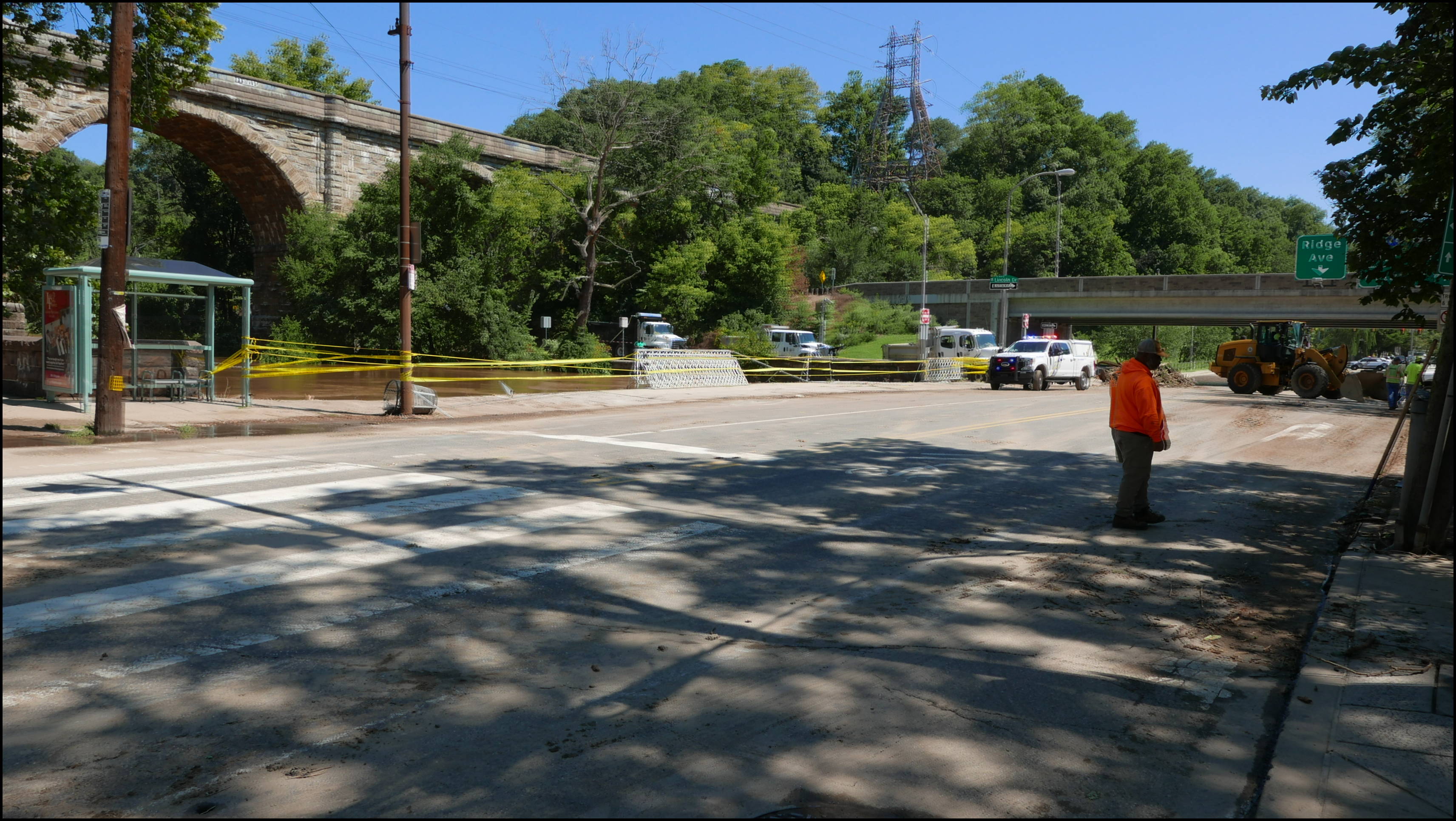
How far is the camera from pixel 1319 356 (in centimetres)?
3195

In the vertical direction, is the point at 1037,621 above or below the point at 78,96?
below

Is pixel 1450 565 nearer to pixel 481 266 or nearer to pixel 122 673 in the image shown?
pixel 122 673

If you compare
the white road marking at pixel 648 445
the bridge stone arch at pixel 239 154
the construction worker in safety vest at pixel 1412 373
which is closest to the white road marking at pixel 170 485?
the white road marking at pixel 648 445

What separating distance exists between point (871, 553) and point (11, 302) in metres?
30.6

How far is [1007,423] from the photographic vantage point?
2064 cm

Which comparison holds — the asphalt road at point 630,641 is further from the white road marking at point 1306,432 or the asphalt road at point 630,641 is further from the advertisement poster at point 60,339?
the white road marking at point 1306,432

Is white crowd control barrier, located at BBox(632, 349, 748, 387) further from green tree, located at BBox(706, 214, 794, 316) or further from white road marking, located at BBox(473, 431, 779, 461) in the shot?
green tree, located at BBox(706, 214, 794, 316)

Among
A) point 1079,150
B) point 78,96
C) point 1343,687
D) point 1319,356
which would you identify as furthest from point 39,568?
point 1079,150

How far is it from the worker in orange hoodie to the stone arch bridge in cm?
4018

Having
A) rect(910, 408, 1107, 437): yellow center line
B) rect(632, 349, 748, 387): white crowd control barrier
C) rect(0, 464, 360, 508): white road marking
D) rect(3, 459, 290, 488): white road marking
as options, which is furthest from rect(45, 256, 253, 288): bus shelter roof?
rect(910, 408, 1107, 437): yellow center line

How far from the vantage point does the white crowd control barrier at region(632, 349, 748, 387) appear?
31203 millimetres

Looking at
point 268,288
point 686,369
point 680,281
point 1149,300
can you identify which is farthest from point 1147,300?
point 268,288

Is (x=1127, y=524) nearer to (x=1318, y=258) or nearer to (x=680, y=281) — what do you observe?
(x=1318, y=258)

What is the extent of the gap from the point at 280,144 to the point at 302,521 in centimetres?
4103
